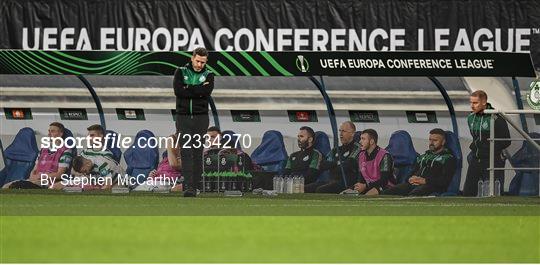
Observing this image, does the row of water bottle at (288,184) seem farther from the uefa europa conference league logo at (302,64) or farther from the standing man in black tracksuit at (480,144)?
the standing man in black tracksuit at (480,144)

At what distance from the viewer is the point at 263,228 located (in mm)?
8711

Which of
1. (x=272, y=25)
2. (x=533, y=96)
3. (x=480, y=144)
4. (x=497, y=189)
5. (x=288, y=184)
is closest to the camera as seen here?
(x=497, y=189)

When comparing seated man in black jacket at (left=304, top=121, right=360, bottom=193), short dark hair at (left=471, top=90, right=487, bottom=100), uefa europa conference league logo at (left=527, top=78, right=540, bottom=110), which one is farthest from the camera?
uefa europa conference league logo at (left=527, top=78, right=540, bottom=110)

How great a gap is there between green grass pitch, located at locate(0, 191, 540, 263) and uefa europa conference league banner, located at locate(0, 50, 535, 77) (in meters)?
1.37

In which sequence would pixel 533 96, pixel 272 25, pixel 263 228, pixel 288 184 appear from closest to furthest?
pixel 263 228 < pixel 288 184 < pixel 533 96 < pixel 272 25

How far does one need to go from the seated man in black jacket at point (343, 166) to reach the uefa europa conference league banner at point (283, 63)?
79cm

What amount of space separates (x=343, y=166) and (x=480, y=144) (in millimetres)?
1422

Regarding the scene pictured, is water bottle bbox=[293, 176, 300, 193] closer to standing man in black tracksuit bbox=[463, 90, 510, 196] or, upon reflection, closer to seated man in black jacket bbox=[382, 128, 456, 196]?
seated man in black jacket bbox=[382, 128, 456, 196]

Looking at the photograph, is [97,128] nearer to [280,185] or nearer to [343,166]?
[280,185]

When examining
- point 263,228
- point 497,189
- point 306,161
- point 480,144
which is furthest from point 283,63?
point 263,228

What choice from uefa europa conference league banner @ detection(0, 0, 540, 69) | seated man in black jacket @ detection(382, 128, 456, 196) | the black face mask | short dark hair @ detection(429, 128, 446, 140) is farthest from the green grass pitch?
uefa europa conference league banner @ detection(0, 0, 540, 69)

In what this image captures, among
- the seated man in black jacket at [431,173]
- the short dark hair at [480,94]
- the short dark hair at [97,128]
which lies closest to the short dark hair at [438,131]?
the seated man in black jacket at [431,173]

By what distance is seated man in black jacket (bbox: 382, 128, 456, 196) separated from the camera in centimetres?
1253

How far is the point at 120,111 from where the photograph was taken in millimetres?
12734
